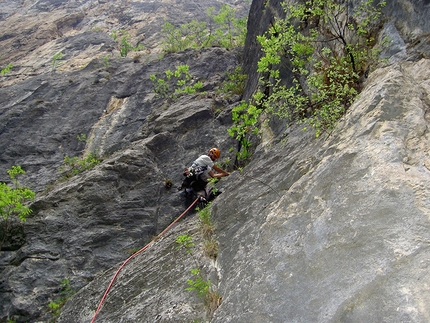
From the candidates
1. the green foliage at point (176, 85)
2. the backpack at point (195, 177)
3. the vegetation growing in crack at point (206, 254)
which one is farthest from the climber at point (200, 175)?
the green foliage at point (176, 85)

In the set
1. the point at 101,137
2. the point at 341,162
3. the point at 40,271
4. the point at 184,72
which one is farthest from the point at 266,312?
the point at 184,72

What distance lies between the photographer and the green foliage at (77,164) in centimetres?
1230

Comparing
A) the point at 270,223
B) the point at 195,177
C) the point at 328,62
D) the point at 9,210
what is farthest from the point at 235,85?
the point at 270,223

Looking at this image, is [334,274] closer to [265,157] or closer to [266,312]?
[266,312]

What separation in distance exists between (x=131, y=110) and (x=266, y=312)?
1236 centimetres

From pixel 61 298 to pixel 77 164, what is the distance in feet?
19.5

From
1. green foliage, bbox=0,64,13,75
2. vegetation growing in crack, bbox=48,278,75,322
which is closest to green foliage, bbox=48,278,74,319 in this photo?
vegetation growing in crack, bbox=48,278,75,322

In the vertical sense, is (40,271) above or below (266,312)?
below

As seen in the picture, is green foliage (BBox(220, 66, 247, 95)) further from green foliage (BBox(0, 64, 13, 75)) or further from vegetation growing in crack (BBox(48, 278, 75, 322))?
green foliage (BBox(0, 64, 13, 75))

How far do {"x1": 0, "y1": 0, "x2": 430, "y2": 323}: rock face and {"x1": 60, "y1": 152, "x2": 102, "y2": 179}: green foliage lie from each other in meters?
0.59

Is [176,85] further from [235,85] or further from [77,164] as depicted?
[77,164]

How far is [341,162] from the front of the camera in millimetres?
4484

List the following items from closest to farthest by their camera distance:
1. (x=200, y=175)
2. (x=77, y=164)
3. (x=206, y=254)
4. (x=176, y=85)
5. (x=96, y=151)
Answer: (x=206, y=254), (x=200, y=175), (x=77, y=164), (x=96, y=151), (x=176, y=85)

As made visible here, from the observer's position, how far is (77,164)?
42.7ft
